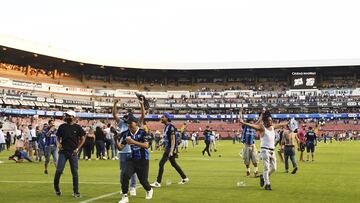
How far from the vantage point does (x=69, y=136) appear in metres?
11.8

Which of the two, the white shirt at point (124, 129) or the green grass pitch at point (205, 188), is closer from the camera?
the white shirt at point (124, 129)

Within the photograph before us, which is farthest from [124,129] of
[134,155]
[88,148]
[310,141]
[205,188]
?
[310,141]

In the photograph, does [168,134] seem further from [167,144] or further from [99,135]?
[99,135]

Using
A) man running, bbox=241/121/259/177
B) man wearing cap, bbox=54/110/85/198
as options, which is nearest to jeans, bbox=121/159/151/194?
man wearing cap, bbox=54/110/85/198

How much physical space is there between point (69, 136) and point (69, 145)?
0.72 feet

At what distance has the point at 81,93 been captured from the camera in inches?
3278

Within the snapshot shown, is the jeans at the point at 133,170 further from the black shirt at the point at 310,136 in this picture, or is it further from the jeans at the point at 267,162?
the black shirt at the point at 310,136

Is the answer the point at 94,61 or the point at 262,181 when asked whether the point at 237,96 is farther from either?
the point at 262,181

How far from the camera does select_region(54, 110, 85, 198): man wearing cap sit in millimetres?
11594

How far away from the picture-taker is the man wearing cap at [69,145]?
38.0 ft

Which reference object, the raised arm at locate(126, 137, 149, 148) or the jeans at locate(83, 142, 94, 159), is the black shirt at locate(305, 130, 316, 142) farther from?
the raised arm at locate(126, 137, 149, 148)

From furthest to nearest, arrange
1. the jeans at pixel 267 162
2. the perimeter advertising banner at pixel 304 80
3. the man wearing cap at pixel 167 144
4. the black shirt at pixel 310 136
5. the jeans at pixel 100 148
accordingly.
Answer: the perimeter advertising banner at pixel 304 80 < the jeans at pixel 100 148 < the black shirt at pixel 310 136 < the man wearing cap at pixel 167 144 < the jeans at pixel 267 162

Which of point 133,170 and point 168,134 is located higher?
point 168,134

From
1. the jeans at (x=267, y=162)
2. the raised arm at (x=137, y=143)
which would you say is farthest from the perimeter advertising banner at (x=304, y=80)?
the raised arm at (x=137, y=143)
